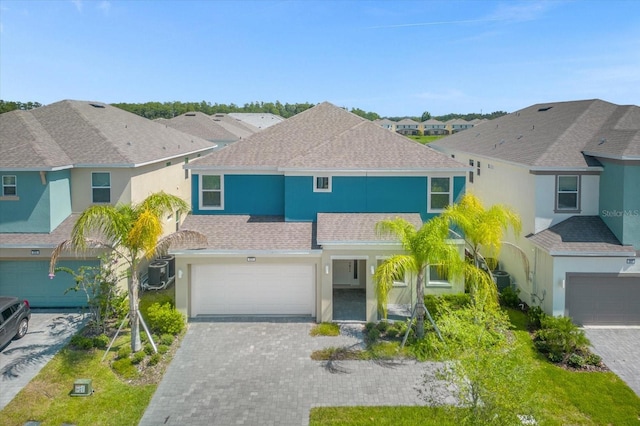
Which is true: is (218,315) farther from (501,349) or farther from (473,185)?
(473,185)

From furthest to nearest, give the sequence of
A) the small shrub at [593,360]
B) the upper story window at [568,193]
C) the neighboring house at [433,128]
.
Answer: the neighboring house at [433,128], the upper story window at [568,193], the small shrub at [593,360]

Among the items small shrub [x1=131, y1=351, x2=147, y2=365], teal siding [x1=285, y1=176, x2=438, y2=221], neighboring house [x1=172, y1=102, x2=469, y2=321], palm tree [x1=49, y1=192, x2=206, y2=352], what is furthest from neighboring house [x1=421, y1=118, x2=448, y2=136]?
small shrub [x1=131, y1=351, x2=147, y2=365]

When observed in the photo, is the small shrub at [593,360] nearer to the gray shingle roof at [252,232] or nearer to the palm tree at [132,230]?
the gray shingle roof at [252,232]

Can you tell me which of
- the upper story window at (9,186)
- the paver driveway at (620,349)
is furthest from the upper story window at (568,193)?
the upper story window at (9,186)

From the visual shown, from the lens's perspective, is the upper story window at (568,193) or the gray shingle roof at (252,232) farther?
the upper story window at (568,193)

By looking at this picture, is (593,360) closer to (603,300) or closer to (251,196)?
(603,300)

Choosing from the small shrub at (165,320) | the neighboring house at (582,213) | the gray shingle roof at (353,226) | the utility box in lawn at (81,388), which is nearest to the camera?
the utility box in lawn at (81,388)

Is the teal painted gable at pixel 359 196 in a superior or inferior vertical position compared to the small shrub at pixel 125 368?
superior

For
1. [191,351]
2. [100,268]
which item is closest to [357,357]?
[191,351]
